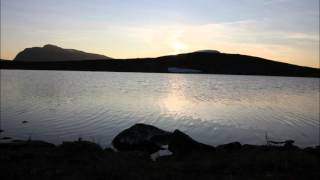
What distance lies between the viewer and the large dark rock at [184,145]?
23.4 metres

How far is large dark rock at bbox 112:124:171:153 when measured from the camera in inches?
1024

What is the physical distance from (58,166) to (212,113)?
107ft

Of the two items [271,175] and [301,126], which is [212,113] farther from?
[271,175]

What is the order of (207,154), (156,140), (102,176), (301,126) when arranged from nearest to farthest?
(102,176) < (207,154) < (156,140) < (301,126)

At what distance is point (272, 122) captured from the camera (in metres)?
41.5

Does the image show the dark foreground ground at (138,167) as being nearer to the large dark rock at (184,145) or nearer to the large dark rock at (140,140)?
the large dark rock at (184,145)

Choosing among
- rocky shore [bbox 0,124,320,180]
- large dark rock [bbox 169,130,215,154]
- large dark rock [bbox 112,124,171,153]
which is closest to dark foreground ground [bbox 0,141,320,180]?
rocky shore [bbox 0,124,320,180]

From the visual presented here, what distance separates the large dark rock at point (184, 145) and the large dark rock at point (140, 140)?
2.01 meters

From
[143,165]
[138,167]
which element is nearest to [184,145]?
[143,165]

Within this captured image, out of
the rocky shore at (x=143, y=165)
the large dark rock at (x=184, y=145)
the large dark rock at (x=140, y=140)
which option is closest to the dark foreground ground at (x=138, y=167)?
the rocky shore at (x=143, y=165)

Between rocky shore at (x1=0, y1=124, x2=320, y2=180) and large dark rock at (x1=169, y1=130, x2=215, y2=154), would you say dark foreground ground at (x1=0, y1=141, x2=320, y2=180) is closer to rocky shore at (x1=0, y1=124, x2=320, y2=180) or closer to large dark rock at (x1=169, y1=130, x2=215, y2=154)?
rocky shore at (x1=0, y1=124, x2=320, y2=180)

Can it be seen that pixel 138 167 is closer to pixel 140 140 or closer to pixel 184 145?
pixel 184 145

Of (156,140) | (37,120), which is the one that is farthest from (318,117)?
(37,120)

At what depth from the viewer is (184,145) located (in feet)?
77.7
